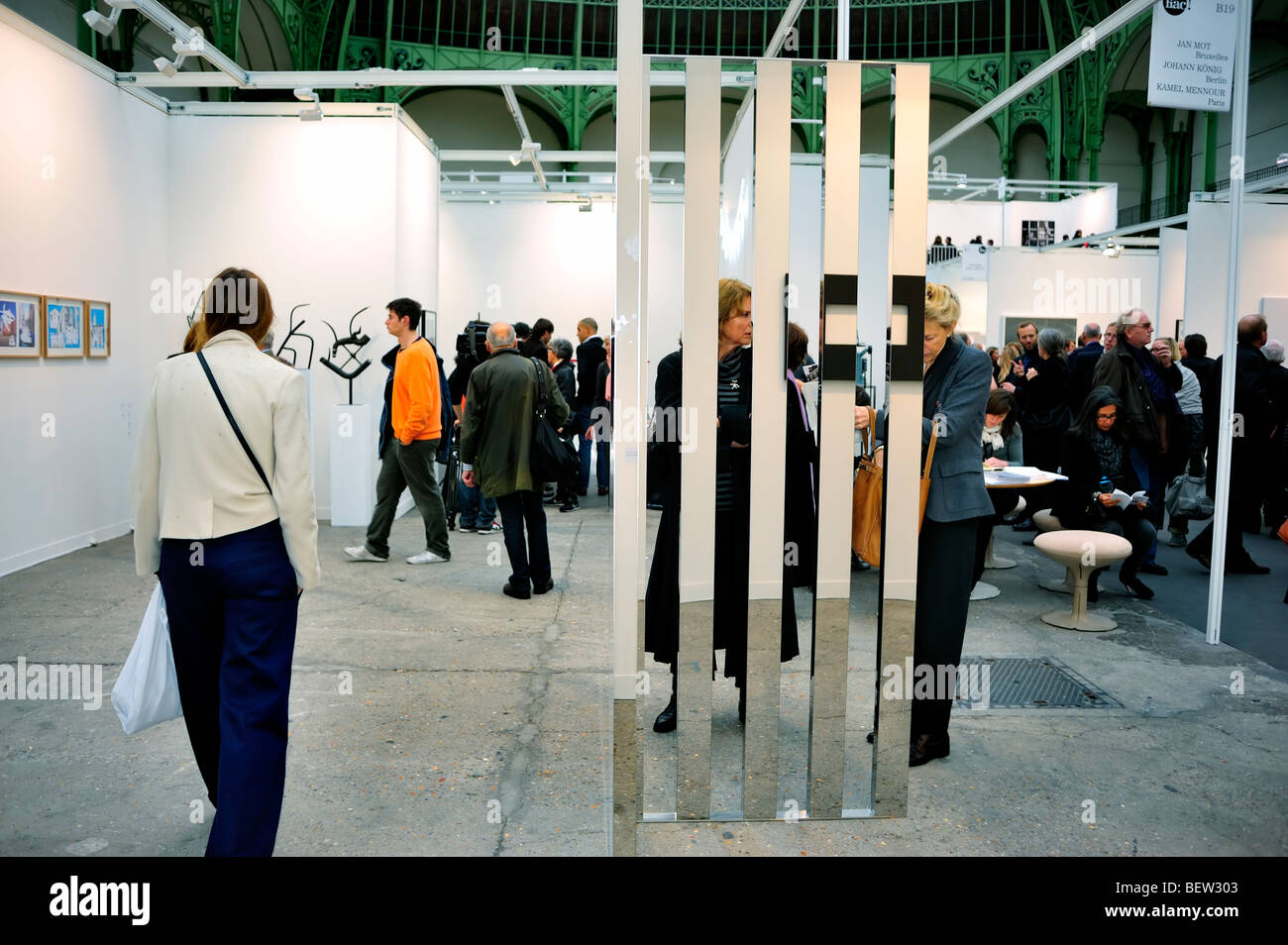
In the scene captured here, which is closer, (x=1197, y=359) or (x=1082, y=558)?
(x=1082, y=558)

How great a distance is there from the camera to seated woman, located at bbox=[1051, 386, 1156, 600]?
653 centimetres

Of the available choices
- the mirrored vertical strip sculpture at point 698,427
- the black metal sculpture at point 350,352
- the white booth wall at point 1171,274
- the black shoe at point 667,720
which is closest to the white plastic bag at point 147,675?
the mirrored vertical strip sculpture at point 698,427

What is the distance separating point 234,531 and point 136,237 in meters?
6.90

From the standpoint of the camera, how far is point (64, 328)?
7.40m

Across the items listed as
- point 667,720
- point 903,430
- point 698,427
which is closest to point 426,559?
point 667,720

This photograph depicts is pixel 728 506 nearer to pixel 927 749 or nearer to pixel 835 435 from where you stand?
pixel 835 435

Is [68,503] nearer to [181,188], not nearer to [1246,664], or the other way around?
[181,188]

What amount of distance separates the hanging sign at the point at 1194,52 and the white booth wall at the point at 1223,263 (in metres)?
7.72

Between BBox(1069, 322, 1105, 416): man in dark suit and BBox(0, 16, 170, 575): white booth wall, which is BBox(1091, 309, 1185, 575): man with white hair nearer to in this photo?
BBox(1069, 322, 1105, 416): man in dark suit

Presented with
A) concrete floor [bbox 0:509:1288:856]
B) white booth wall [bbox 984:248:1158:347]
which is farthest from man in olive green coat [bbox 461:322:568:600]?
white booth wall [bbox 984:248:1158:347]

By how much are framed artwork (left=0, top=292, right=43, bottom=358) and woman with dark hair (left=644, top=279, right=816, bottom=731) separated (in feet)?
16.5

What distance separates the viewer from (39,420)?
7137mm

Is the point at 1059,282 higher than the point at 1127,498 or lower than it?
higher
